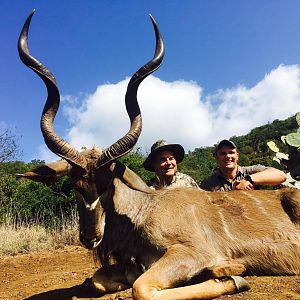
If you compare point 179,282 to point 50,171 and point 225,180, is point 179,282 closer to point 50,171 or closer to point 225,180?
point 50,171

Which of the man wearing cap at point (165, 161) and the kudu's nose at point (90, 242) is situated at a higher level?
the man wearing cap at point (165, 161)

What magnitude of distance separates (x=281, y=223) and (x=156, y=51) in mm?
2384

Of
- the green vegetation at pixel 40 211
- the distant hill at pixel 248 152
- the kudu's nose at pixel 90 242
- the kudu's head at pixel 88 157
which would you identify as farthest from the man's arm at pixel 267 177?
the distant hill at pixel 248 152

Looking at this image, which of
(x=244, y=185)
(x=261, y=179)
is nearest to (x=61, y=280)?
(x=244, y=185)

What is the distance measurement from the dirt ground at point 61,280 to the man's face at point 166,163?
1.63m

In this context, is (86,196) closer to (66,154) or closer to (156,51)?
(66,154)

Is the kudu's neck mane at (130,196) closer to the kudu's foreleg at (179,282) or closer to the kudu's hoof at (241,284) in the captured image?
the kudu's foreleg at (179,282)

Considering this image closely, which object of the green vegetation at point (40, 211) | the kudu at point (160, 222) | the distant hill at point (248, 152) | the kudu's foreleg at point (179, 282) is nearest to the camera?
the kudu's foreleg at point (179, 282)

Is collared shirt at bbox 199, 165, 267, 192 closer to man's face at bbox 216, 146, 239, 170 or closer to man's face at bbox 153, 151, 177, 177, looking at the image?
man's face at bbox 216, 146, 239, 170

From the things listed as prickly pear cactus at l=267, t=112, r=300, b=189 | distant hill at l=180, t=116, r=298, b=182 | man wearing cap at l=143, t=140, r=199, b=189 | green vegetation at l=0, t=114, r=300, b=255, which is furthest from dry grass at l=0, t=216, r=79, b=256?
prickly pear cactus at l=267, t=112, r=300, b=189

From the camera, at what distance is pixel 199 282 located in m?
4.16

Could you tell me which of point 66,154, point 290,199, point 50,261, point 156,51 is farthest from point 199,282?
point 50,261

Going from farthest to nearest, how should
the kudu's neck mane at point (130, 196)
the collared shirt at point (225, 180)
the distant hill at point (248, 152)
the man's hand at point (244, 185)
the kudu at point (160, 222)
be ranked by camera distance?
the distant hill at point (248, 152) → the collared shirt at point (225, 180) → the man's hand at point (244, 185) → the kudu's neck mane at point (130, 196) → the kudu at point (160, 222)

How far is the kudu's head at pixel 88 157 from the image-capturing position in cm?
420
